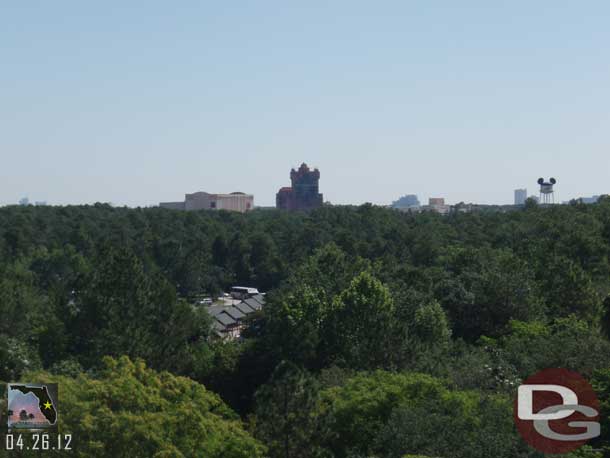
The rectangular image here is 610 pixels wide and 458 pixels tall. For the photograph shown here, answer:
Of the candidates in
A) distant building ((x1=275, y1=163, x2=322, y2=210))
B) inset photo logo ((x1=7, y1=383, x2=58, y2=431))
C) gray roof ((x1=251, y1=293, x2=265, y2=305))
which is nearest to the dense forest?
inset photo logo ((x1=7, y1=383, x2=58, y2=431))

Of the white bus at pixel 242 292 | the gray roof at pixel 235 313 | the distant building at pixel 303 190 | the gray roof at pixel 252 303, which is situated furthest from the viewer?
the distant building at pixel 303 190

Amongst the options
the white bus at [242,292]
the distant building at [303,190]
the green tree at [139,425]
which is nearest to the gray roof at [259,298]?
the white bus at [242,292]

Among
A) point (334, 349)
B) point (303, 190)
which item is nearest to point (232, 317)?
point (334, 349)

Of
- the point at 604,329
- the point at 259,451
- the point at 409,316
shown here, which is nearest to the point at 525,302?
the point at 604,329

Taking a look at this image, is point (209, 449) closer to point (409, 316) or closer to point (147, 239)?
point (409, 316)

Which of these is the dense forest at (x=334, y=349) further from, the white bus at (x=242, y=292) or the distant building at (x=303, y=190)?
the distant building at (x=303, y=190)

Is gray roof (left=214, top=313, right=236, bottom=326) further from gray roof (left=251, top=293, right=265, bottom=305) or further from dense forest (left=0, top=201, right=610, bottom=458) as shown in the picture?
dense forest (left=0, top=201, right=610, bottom=458)

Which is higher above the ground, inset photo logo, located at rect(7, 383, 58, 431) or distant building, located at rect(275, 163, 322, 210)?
distant building, located at rect(275, 163, 322, 210)
